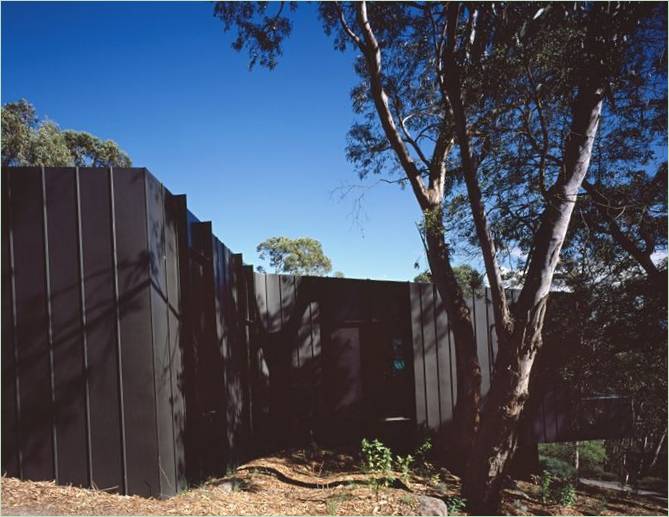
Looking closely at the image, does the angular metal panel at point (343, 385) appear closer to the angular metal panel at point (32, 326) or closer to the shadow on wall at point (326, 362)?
the shadow on wall at point (326, 362)

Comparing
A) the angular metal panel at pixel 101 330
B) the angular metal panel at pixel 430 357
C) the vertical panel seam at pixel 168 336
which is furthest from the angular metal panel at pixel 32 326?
Result: the angular metal panel at pixel 430 357

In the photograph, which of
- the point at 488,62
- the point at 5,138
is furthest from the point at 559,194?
the point at 5,138

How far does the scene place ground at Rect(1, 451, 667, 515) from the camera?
13.3 ft

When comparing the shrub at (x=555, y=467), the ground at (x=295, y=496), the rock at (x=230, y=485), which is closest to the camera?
the ground at (x=295, y=496)

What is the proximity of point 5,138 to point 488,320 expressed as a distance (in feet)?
62.3

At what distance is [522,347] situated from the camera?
19.6ft

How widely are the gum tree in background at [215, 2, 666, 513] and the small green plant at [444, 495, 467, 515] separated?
0.13 meters

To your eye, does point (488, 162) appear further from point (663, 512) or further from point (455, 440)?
point (663, 512)

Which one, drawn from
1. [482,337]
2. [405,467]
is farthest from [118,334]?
[482,337]

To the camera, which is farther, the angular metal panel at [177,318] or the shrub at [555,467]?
the shrub at [555,467]

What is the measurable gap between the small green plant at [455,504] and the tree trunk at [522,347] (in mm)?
107

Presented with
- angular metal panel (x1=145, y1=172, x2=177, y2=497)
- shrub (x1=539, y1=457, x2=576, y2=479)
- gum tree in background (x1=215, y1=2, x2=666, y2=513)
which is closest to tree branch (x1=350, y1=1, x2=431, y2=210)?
gum tree in background (x1=215, y1=2, x2=666, y2=513)

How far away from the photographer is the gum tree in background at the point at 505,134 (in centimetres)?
588

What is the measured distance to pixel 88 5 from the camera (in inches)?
245
